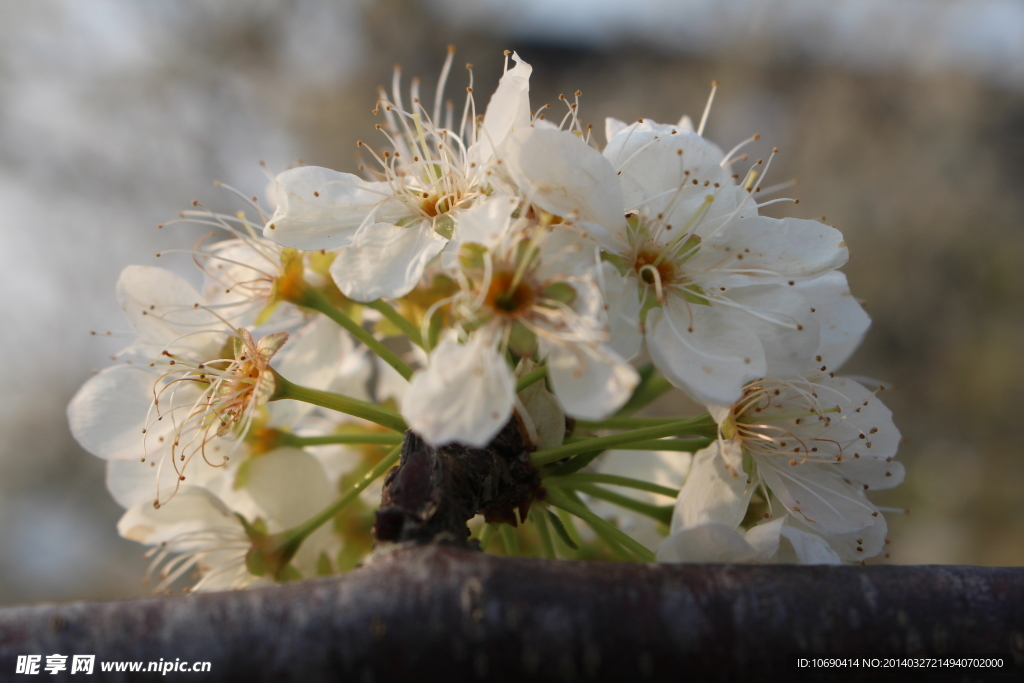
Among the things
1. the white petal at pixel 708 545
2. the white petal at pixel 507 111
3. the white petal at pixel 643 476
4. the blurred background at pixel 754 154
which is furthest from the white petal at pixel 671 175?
the blurred background at pixel 754 154

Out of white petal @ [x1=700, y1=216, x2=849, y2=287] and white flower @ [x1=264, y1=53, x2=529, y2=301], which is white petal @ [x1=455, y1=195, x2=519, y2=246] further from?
white petal @ [x1=700, y1=216, x2=849, y2=287]

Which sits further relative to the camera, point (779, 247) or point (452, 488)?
point (779, 247)

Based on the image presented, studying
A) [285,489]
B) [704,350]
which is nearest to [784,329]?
[704,350]

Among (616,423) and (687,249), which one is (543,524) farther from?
(687,249)

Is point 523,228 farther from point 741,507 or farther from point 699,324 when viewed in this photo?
point 741,507

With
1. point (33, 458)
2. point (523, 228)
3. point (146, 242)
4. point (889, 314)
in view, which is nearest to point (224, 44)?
point (146, 242)

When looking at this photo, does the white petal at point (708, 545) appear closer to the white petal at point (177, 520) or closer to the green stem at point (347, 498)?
the green stem at point (347, 498)
